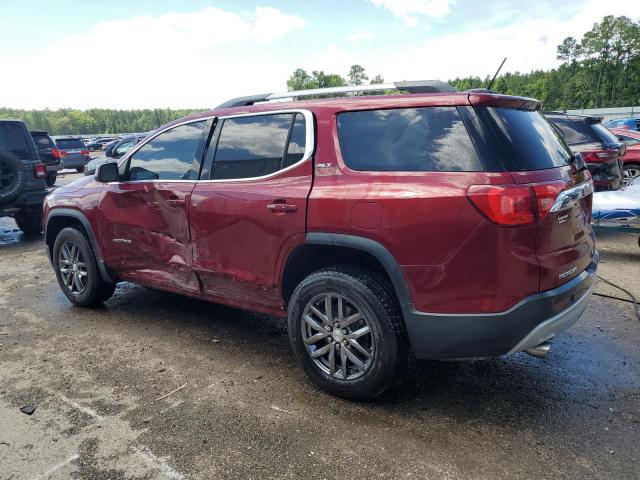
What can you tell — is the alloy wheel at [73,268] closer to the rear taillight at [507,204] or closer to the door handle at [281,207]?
the door handle at [281,207]

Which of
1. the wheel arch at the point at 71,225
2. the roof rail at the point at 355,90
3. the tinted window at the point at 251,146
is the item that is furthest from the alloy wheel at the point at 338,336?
the wheel arch at the point at 71,225

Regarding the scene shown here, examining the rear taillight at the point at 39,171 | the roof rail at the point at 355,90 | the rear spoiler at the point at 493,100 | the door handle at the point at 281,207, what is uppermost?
the roof rail at the point at 355,90

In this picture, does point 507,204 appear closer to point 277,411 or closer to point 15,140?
point 277,411

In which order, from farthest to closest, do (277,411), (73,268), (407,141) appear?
1. (73,268)
2. (277,411)
3. (407,141)

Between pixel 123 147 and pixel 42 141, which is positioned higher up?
pixel 42 141

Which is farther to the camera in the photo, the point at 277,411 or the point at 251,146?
the point at 251,146

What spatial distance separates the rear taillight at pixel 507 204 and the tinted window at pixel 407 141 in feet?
0.56

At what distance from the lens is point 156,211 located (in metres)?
3.93

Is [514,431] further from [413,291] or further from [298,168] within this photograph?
[298,168]

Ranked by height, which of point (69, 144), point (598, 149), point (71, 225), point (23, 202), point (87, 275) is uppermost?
point (69, 144)

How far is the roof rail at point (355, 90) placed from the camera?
2941 mm

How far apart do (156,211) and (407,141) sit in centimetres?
215

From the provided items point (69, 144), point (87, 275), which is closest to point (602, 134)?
point (87, 275)

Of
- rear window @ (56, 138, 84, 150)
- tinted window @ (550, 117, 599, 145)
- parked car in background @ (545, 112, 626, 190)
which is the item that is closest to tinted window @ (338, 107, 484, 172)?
parked car in background @ (545, 112, 626, 190)
